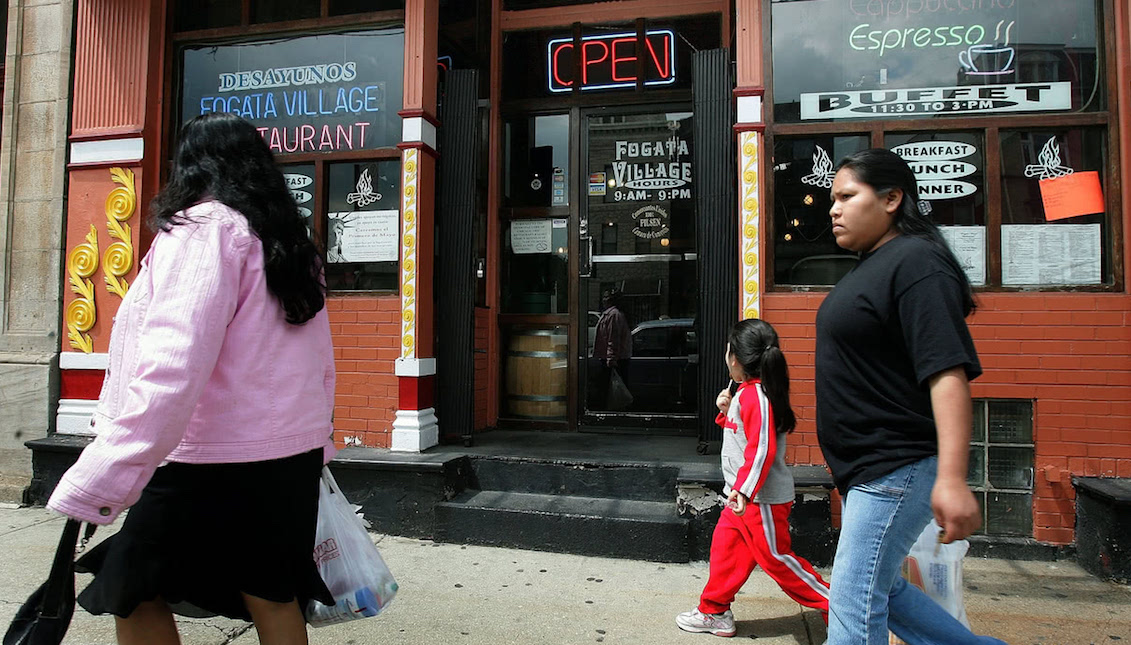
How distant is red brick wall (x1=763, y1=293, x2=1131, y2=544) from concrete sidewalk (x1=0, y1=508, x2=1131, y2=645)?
1.64 ft

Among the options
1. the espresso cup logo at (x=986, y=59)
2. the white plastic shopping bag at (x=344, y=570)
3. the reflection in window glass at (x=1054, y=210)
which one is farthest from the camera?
the espresso cup logo at (x=986, y=59)

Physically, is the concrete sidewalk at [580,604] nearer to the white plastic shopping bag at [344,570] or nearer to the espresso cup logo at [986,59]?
the white plastic shopping bag at [344,570]

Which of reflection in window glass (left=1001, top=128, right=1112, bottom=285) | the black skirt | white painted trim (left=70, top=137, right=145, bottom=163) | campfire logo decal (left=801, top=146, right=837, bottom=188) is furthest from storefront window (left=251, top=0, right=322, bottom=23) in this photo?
reflection in window glass (left=1001, top=128, right=1112, bottom=285)

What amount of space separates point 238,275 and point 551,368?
444 cm

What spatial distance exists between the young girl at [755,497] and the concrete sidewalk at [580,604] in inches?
8.6

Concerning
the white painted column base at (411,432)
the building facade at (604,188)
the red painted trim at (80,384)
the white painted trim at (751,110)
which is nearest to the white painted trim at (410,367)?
the building facade at (604,188)

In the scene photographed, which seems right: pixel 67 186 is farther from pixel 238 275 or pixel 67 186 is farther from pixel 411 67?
pixel 238 275

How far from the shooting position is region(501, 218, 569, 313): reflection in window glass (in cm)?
619

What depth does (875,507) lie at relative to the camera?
1990 mm

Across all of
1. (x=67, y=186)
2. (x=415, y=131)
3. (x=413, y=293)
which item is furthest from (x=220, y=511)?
(x=67, y=186)

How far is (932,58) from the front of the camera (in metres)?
4.62

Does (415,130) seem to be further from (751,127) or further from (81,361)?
(81,361)

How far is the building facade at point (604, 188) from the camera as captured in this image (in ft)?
14.5


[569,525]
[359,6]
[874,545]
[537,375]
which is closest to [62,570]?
[874,545]
